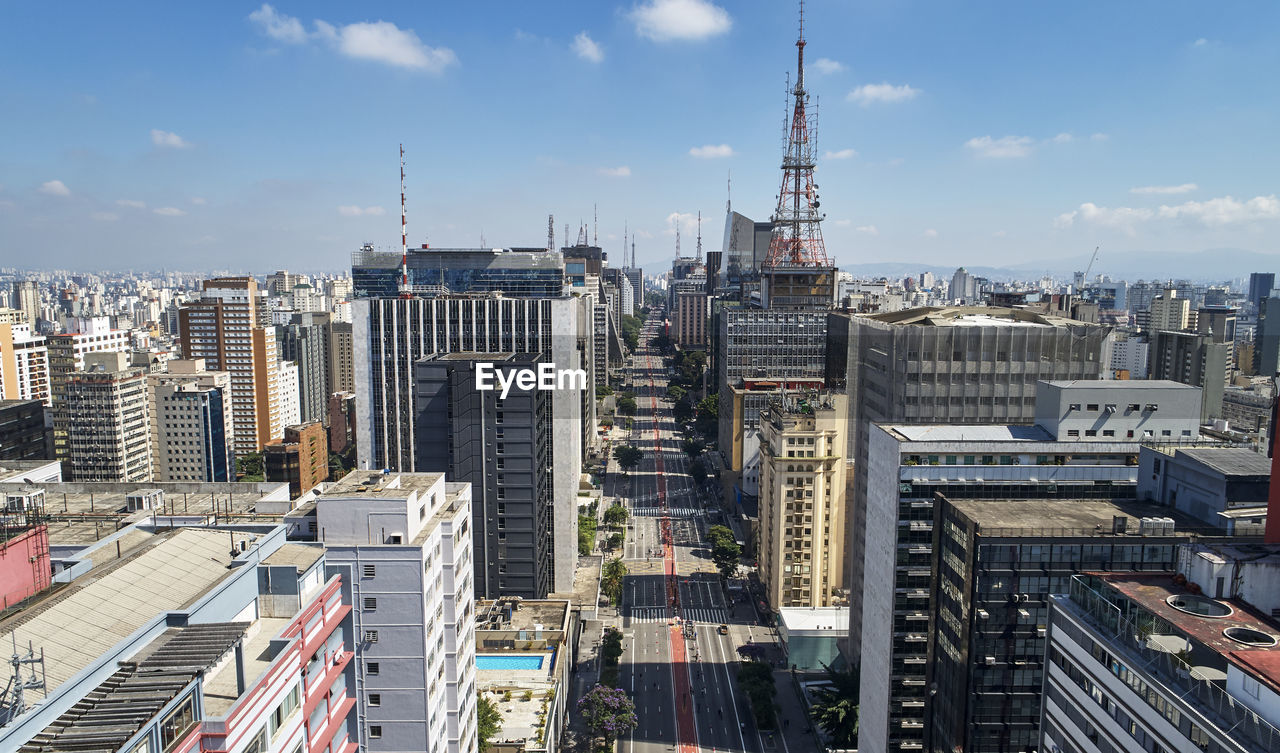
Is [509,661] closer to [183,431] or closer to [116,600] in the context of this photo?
[116,600]

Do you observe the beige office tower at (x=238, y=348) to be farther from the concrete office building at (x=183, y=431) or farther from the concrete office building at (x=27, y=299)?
the concrete office building at (x=27, y=299)

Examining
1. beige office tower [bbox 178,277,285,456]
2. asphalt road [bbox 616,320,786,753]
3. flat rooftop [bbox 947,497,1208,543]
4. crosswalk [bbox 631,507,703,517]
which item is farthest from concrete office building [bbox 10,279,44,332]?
flat rooftop [bbox 947,497,1208,543]

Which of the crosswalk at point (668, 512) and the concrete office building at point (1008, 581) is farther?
the crosswalk at point (668, 512)

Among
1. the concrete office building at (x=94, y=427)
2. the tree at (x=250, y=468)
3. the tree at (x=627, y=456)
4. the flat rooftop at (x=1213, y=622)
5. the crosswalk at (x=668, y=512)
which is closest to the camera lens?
the flat rooftop at (x=1213, y=622)

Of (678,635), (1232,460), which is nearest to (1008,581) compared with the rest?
(1232,460)

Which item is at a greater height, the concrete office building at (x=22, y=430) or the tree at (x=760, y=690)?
the concrete office building at (x=22, y=430)

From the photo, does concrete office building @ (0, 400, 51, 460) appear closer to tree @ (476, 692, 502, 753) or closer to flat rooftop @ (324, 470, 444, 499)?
tree @ (476, 692, 502, 753)

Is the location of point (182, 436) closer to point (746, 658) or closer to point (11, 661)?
point (746, 658)

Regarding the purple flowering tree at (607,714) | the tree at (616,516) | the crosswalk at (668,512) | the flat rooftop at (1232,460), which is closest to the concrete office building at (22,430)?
the tree at (616,516)
